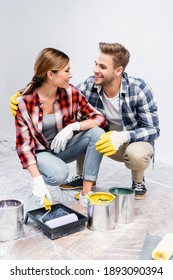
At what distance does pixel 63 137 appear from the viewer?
5.85 feet

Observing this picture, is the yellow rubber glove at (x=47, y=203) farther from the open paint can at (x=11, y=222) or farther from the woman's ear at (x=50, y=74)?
the woman's ear at (x=50, y=74)

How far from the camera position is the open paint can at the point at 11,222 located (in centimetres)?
149

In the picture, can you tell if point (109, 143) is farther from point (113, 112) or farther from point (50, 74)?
point (50, 74)

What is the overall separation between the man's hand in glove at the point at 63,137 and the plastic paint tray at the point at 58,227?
10.9 inches

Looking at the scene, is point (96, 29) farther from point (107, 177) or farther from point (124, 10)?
point (107, 177)

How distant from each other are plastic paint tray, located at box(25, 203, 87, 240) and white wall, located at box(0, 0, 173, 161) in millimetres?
1202

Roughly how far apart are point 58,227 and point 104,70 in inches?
31.6

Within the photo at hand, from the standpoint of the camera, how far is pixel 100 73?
6.22 feet

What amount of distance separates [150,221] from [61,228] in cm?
43

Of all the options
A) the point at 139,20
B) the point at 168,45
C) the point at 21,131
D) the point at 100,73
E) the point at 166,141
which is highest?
the point at 139,20

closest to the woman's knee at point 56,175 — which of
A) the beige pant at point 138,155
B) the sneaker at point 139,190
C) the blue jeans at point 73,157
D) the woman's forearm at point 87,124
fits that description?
the blue jeans at point 73,157

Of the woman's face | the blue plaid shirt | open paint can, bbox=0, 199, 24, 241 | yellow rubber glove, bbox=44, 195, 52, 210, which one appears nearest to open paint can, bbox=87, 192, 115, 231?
yellow rubber glove, bbox=44, 195, 52, 210

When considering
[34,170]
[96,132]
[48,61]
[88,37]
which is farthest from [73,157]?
[88,37]
